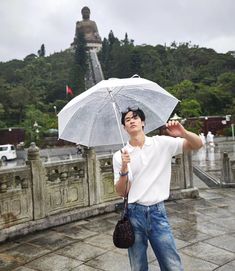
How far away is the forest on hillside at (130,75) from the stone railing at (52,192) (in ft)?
113

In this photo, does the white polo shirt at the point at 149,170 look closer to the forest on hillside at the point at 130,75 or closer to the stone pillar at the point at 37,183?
the stone pillar at the point at 37,183

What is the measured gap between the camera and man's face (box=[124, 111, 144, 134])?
120 inches

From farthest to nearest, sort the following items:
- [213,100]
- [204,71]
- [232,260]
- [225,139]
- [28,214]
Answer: [204,71] < [213,100] < [225,139] < [28,214] < [232,260]

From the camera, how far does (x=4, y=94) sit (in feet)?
168

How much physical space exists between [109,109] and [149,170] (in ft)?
3.28

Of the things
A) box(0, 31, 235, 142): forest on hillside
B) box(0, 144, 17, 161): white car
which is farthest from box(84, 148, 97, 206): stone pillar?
box(0, 31, 235, 142): forest on hillside

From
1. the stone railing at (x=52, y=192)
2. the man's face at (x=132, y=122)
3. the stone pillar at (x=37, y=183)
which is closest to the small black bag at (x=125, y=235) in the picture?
the man's face at (x=132, y=122)

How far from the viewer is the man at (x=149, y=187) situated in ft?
9.68

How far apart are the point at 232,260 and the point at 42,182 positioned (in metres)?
3.22

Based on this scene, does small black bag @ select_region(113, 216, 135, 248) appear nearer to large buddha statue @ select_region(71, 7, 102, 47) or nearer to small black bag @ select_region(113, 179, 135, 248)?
small black bag @ select_region(113, 179, 135, 248)

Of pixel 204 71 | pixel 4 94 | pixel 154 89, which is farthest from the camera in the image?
pixel 204 71

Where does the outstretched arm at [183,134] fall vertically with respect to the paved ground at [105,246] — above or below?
above

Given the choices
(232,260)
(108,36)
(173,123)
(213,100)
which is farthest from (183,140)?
(108,36)

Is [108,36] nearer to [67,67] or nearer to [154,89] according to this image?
[67,67]
